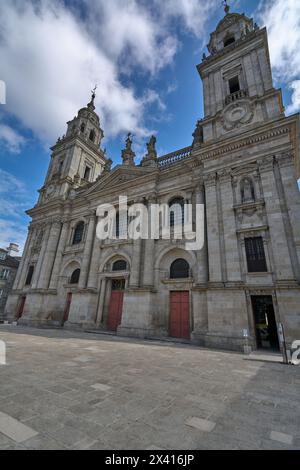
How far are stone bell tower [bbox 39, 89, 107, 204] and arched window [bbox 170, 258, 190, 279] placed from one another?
15895 millimetres

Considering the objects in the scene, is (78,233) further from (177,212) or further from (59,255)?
(177,212)

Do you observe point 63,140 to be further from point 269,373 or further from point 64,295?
point 269,373

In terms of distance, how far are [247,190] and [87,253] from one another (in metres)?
13.9

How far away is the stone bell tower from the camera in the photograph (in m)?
26.5

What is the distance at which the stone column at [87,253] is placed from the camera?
19.1 meters

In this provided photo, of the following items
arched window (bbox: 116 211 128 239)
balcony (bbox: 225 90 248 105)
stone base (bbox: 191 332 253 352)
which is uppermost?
balcony (bbox: 225 90 248 105)

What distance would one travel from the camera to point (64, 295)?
69.5 ft

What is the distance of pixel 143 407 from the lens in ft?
12.0

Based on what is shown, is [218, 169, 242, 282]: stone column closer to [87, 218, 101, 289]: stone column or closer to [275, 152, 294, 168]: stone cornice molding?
[275, 152, 294, 168]: stone cornice molding

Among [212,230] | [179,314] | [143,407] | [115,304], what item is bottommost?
[143,407]

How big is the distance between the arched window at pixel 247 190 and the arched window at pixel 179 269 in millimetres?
5739

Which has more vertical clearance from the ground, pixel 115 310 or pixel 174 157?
pixel 174 157

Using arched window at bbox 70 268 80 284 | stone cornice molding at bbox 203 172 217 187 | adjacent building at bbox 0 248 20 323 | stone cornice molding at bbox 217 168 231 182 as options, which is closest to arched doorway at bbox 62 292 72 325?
arched window at bbox 70 268 80 284

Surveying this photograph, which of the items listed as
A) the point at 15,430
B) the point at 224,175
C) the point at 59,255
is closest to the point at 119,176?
the point at 59,255
